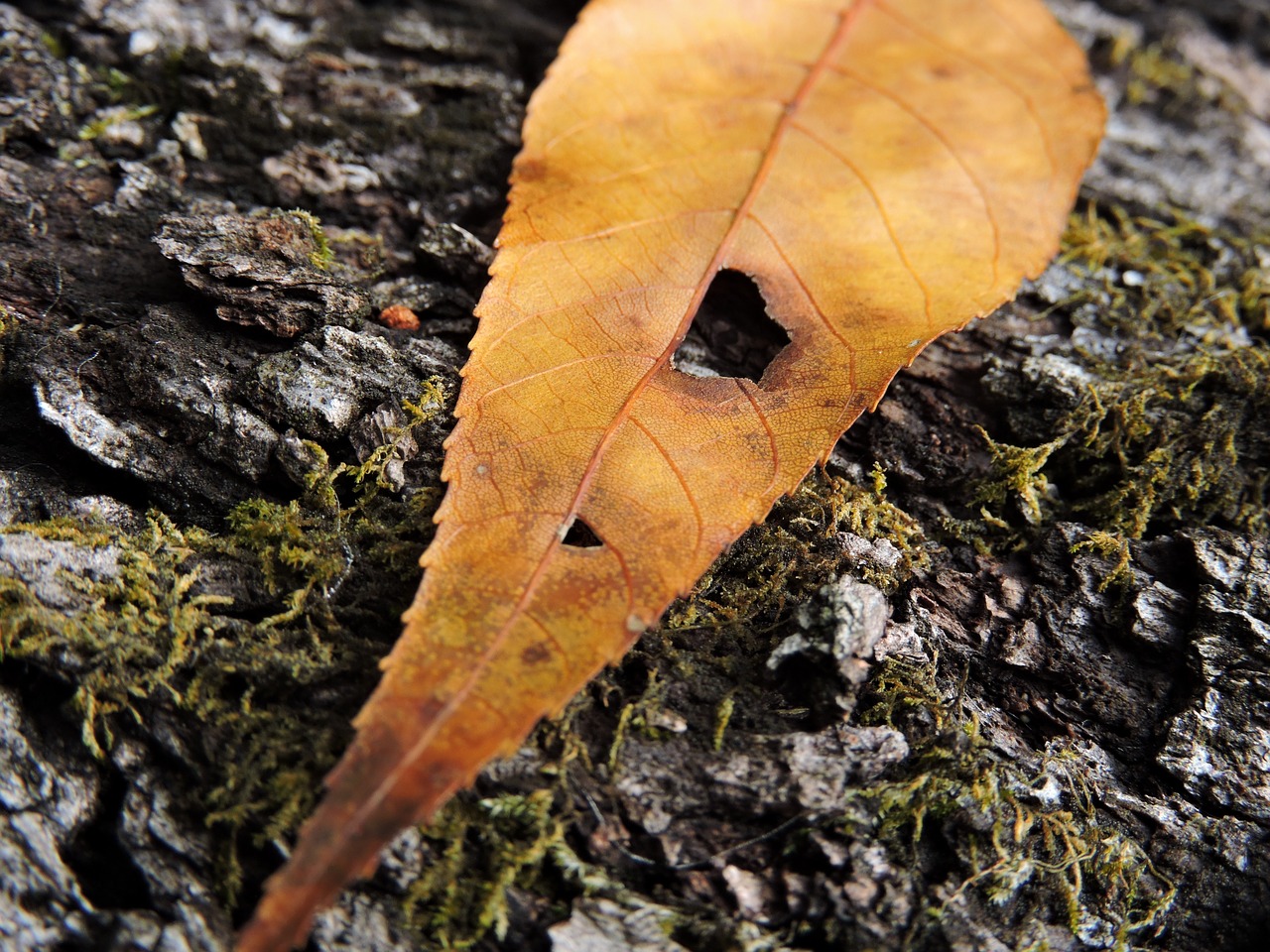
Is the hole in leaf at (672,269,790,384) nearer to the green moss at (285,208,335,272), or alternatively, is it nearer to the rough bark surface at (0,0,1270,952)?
the rough bark surface at (0,0,1270,952)

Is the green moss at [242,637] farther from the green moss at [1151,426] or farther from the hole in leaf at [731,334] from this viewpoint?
the green moss at [1151,426]

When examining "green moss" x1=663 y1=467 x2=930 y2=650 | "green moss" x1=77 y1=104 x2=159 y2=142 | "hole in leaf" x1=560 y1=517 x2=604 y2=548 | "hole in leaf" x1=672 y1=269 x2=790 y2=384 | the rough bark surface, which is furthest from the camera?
"green moss" x1=77 y1=104 x2=159 y2=142

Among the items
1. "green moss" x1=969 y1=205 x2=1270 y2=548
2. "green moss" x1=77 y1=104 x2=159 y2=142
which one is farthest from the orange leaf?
"green moss" x1=77 y1=104 x2=159 y2=142

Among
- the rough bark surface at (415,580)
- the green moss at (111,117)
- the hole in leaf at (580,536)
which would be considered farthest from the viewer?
the green moss at (111,117)

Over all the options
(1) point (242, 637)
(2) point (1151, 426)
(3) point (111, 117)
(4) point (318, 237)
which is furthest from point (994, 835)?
(3) point (111, 117)

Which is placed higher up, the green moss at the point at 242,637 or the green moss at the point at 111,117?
the green moss at the point at 111,117

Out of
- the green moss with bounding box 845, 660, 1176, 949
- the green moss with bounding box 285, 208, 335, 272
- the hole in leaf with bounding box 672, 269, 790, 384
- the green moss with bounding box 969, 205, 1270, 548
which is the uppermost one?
the green moss with bounding box 969, 205, 1270, 548

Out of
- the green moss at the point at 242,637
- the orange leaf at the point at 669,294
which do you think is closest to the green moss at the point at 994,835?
the orange leaf at the point at 669,294
